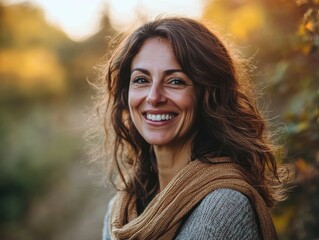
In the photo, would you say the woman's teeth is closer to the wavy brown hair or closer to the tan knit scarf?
the wavy brown hair

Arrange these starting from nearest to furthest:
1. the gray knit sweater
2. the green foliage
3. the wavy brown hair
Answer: the gray knit sweater
the wavy brown hair
the green foliage

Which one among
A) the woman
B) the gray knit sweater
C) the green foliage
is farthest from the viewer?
the green foliage

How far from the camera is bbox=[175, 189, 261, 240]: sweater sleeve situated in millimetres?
2416

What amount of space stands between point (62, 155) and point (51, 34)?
32.6 ft

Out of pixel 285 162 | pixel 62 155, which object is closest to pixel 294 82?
pixel 285 162

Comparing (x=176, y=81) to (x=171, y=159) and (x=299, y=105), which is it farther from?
(x=299, y=105)

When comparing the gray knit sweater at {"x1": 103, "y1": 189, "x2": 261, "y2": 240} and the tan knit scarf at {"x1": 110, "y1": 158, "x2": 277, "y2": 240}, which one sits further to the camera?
the tan knit scarf at {"x1": 110, "y1": 158, "x2": 277, "y2": 240}

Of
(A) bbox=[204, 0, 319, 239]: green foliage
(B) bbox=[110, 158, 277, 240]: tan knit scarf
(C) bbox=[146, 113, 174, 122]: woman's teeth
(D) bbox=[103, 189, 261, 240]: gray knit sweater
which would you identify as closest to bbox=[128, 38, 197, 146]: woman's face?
(C) bbox=[146, 113, 174, 122]: woman's teeth

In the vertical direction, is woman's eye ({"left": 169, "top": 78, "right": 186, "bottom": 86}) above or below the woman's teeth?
above

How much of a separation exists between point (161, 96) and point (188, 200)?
52cm

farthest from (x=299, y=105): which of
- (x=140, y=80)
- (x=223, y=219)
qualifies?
(x=223, y=219)

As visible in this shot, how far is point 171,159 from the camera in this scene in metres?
3.03

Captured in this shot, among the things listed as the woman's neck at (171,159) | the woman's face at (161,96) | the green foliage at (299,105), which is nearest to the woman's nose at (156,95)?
the woman's face at (161,96)

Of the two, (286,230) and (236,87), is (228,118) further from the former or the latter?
(286,230)
